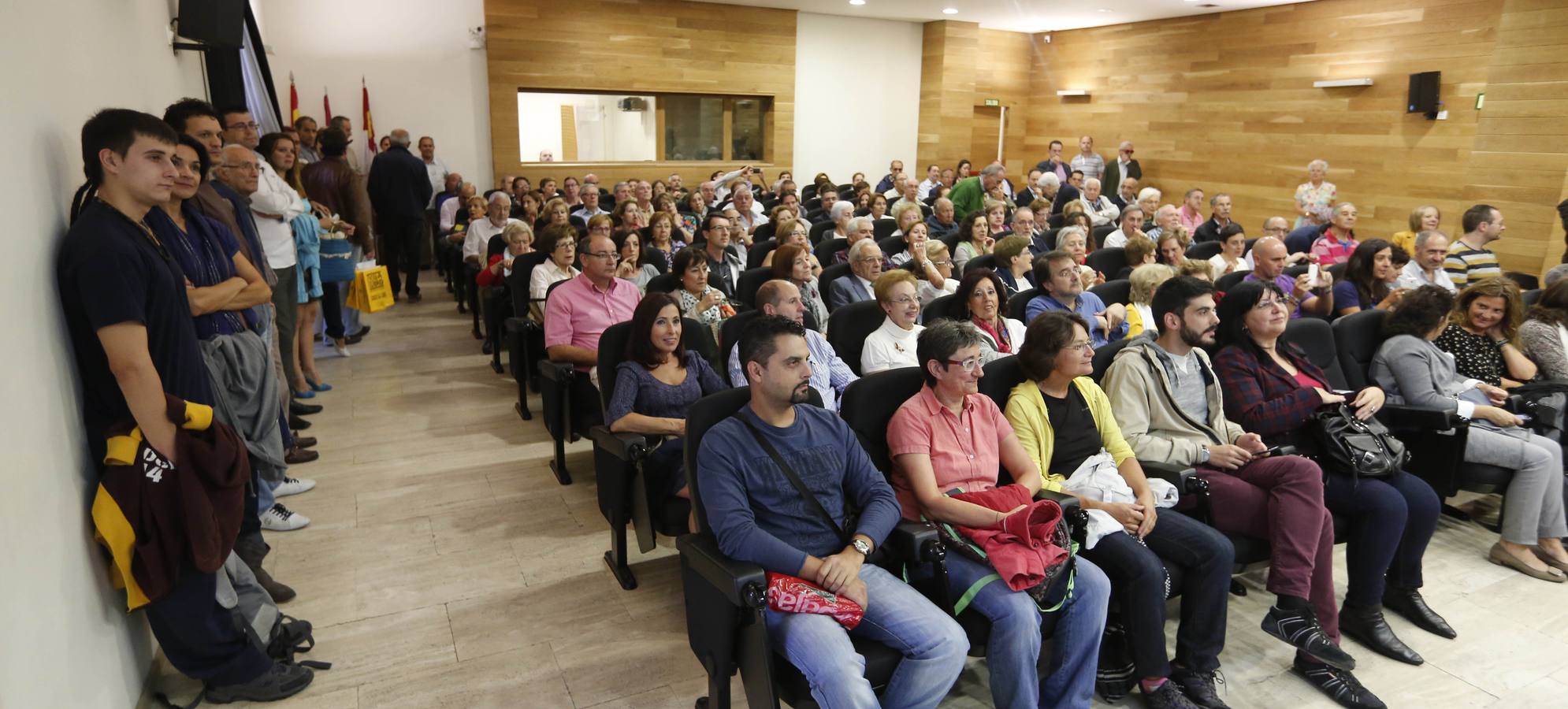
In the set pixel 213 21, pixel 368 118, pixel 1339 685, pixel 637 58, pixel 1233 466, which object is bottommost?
pixel 1339 685

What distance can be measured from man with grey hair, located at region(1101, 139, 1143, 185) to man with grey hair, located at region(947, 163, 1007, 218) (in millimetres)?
3660

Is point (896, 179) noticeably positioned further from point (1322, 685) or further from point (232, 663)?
point (232, 663)

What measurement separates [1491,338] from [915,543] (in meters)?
3.39

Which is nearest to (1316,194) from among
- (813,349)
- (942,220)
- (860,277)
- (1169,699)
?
(942,220)

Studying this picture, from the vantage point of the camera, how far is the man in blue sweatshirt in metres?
2.10

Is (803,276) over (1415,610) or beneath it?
over

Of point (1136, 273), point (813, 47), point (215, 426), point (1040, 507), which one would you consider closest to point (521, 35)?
point (813, 47)

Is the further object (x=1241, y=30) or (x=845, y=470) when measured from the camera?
(x=1241, y=30)

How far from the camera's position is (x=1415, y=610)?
320 cm

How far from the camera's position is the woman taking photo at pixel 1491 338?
13.1 ft

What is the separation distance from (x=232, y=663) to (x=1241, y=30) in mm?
13002

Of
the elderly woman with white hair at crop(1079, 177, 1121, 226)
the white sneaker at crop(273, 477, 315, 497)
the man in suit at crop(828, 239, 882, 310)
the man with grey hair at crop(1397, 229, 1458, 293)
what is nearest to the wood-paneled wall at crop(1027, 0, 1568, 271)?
the elderly woman with white hair at crop(1079, 177, 1121, 226)

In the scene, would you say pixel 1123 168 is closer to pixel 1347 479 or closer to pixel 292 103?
pixel 1347 479

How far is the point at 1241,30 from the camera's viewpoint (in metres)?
11.8
